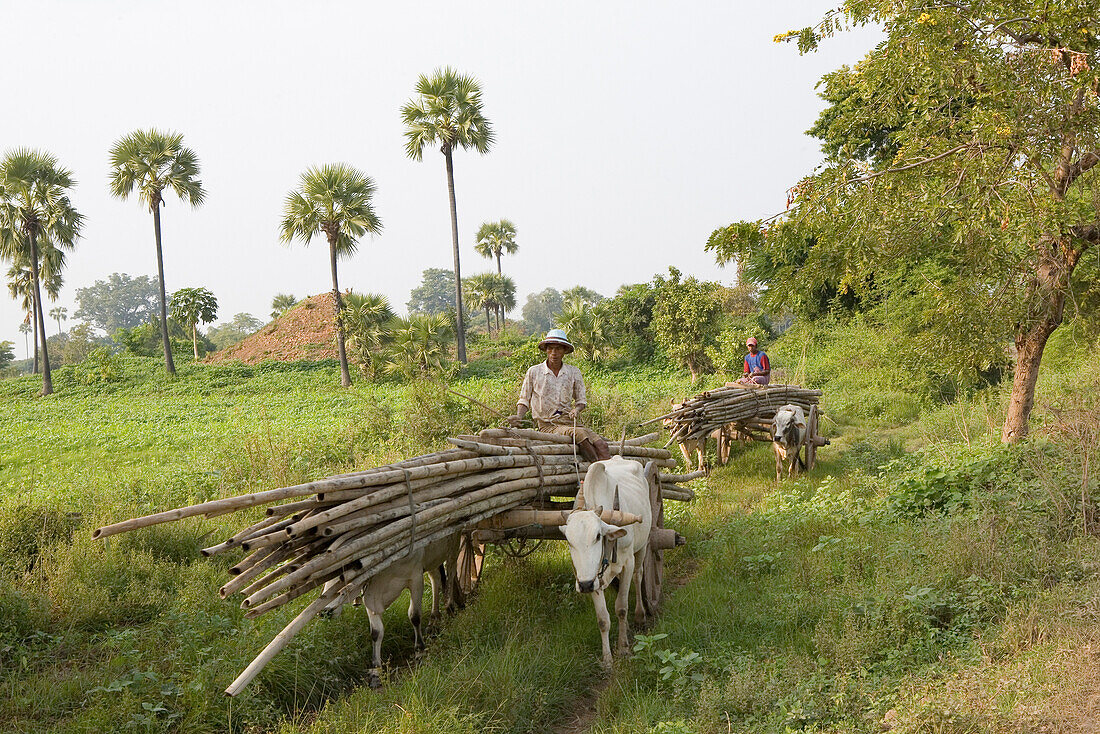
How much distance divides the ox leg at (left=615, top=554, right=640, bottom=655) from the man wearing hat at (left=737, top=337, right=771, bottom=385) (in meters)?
7.25

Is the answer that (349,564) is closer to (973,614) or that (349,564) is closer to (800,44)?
(973,614)

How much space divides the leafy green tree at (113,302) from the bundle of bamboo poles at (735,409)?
111m

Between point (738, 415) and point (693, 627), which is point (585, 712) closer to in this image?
point (693, 627)

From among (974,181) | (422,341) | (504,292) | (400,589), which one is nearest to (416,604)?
(400,589)

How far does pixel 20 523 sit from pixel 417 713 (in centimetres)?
592

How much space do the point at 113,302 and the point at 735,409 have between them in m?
116

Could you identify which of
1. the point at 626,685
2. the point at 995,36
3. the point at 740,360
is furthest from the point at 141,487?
the point at 740,360

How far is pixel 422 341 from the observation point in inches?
968

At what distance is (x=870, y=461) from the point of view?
1112 cm

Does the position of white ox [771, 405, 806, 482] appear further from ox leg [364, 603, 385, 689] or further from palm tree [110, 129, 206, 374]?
palm tree [110, 129, 206, 374]

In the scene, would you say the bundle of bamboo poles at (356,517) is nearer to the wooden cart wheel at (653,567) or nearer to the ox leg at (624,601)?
the ox leg at (624,601)

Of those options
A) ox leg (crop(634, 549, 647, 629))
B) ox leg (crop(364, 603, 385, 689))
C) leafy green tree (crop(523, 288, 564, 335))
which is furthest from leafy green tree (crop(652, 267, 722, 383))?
leafy green tree (crop(523, 288, 564, 335))

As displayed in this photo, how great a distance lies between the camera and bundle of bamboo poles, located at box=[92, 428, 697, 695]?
12.7 feet

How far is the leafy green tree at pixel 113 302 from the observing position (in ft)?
348
